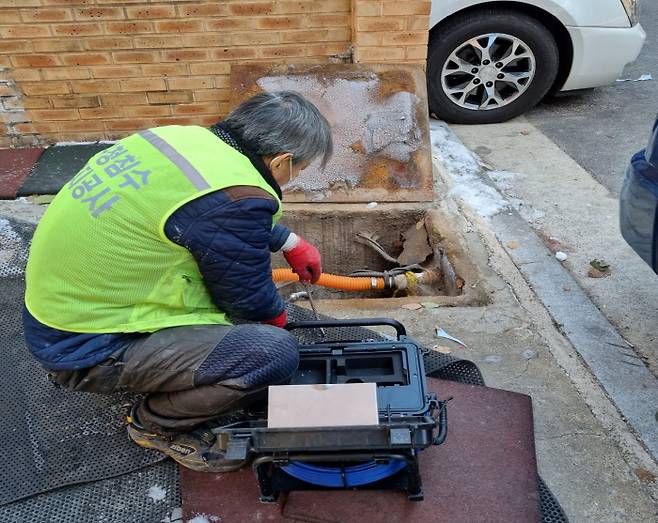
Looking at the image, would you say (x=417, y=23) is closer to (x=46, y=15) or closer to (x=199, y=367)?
(x=46, y=15)

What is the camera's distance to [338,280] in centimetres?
329

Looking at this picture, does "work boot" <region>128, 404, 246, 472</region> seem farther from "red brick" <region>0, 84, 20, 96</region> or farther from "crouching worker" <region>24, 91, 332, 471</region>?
"red brick" <region>0, 84, 20, 96</region>

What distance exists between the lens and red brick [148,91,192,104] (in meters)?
4.45

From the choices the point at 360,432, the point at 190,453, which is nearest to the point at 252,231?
the point at 360,432

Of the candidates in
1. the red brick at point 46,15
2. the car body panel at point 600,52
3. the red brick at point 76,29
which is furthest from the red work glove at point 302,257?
the car body panel at point 600,52

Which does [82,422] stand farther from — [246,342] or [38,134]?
[38,134]

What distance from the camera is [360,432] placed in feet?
5.64

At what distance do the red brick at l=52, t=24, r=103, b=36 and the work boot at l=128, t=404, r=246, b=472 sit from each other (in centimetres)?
320

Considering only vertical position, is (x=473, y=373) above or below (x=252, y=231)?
below

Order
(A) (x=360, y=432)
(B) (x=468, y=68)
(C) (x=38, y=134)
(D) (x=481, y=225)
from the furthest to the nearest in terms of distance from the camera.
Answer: (B) (x=468, y=68) < (C) (x=38, y=134) < (D) (x=481, y=225) < (A) (x=360, y=432)

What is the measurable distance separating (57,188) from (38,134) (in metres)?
0.87

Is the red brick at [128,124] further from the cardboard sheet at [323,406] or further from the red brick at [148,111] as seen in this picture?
the cardboard sheet at [323,406]

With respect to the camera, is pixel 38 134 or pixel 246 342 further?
pixel 38 134

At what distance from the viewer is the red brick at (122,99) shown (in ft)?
14.6
